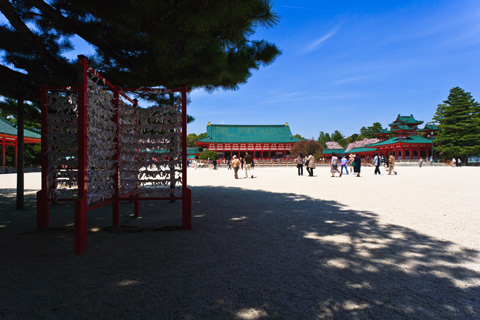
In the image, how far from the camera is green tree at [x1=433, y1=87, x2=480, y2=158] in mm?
31828

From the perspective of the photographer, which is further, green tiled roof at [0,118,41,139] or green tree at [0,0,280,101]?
green tiled roof at [0,118,41,139]

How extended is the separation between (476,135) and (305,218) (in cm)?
3810

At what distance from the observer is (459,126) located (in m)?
32.8

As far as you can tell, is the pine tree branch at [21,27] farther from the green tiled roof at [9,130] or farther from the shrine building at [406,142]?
the shrine building at [406,142]

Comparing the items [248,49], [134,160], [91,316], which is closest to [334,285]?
[91,316]

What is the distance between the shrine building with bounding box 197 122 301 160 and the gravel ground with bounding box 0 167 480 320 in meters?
36.4

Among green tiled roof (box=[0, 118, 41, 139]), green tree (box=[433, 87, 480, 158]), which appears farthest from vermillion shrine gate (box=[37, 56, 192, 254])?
green tree (box=[433, 87, 480, 158])

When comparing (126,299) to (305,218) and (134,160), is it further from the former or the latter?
(305,218)

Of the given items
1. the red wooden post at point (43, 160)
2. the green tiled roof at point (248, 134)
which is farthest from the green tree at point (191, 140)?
the red wooden post at point (43, 160)

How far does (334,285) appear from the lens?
6.86 ft

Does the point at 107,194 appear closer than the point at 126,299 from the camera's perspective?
A: No

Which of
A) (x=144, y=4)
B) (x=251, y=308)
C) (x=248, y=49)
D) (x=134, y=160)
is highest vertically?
(x=248, y=49)

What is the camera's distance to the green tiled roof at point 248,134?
41.0 m

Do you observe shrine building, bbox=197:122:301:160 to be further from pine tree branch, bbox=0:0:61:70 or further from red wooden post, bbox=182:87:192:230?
red wooden post, bbox=182:87:192:230
